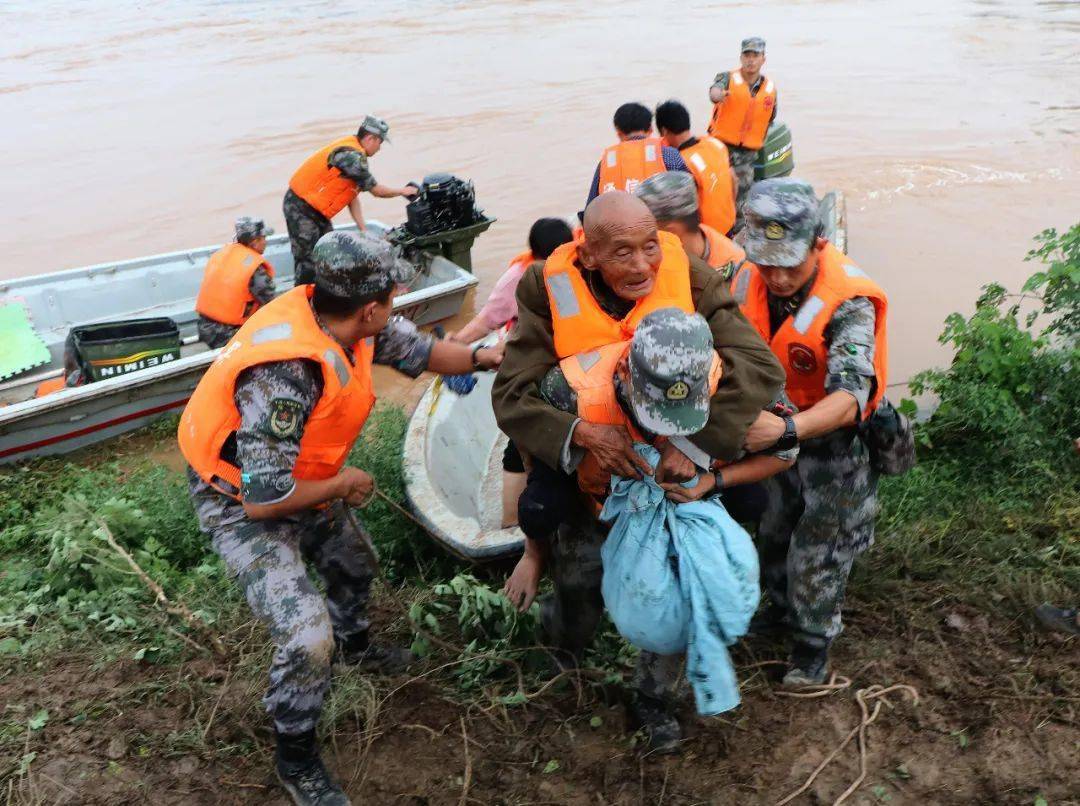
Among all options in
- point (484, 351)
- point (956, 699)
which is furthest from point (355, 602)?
point (956, 699)

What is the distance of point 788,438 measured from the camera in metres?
2.55

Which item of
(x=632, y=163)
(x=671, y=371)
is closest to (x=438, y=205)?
(x=632, y=163)

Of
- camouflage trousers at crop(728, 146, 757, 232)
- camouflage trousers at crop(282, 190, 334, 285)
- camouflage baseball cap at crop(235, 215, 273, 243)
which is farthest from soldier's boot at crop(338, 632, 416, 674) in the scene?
camouflage trousers at crop(728, 146, 757, 232)

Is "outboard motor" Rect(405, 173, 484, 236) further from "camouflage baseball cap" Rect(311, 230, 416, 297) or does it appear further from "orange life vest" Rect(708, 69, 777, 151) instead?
"camouflage baseball cap" Rect(311, 230, 416, 297)

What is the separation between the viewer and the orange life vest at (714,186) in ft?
17.2

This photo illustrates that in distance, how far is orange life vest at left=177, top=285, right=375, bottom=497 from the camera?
2617mm

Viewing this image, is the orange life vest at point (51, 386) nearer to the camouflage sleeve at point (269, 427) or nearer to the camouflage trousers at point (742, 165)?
the camouflage sleeve at point (269, 427)

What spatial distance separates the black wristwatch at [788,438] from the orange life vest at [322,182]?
6237mm

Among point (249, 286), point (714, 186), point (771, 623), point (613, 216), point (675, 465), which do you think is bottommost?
point (771, 623)

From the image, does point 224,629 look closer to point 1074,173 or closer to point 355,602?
point 355,602

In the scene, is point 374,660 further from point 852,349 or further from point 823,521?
point 852,349

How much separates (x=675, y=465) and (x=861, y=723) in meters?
1.41

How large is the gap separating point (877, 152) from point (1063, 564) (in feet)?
35.3

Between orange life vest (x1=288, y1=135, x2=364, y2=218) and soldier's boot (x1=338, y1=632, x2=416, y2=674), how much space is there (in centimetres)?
538
